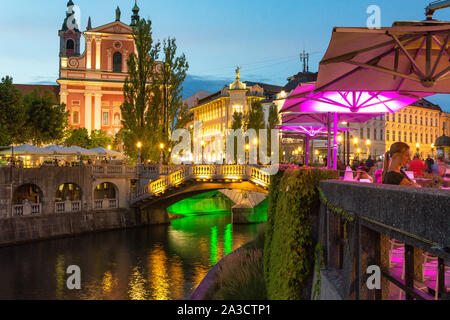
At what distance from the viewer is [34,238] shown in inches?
1143

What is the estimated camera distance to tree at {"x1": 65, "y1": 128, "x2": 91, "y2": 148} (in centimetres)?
5603

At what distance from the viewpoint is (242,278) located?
12.7 meters

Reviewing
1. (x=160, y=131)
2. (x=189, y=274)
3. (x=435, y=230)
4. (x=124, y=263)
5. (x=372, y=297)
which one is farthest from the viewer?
(x=160, y=131)

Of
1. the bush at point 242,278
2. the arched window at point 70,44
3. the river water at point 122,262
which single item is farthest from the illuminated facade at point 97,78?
the bush at point 242,278

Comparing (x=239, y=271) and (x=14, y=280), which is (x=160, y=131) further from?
(x=239, y=271)

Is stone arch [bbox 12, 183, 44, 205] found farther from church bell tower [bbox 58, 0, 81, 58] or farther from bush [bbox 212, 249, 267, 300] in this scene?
church bell tower [bbox 58, 0, 81, 58]


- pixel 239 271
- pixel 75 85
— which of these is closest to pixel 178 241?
pixel 239 271

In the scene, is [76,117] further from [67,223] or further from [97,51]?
[67,223]

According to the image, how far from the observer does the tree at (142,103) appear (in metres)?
39.4

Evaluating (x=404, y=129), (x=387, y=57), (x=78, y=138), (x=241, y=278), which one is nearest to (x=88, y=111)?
(x=78, y=138)

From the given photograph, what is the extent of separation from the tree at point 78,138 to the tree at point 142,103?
671 inches

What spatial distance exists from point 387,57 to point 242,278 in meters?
6.99

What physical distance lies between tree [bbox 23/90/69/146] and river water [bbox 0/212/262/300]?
17152 millimetres

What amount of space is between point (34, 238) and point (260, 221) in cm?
1856
